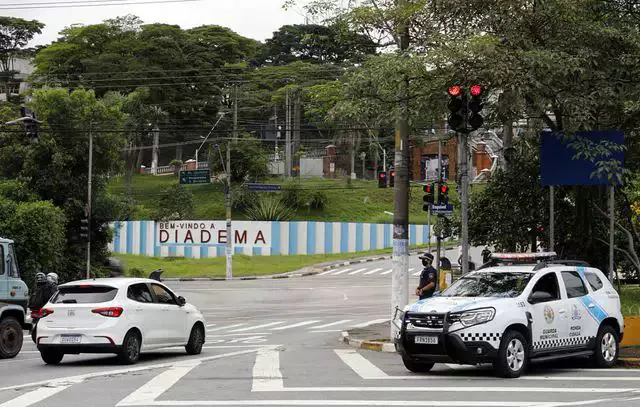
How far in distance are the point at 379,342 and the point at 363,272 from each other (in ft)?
128

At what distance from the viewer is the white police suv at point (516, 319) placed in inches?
555

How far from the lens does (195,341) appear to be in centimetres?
1995

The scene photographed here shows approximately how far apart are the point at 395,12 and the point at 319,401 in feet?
35.2

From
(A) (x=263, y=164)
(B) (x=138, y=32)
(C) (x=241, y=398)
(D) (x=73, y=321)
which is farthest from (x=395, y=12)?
(B) (x=138, y=32)

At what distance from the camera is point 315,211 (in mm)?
85562

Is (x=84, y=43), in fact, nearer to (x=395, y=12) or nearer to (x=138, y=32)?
(x=138, y=32)

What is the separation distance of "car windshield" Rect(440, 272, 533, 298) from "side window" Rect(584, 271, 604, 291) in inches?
60.8

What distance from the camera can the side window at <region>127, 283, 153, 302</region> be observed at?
17.8 metres

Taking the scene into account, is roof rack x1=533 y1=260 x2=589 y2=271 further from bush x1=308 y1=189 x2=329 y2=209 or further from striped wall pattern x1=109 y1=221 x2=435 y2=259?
bush x1=308 y1=189 x2=329 y2=209

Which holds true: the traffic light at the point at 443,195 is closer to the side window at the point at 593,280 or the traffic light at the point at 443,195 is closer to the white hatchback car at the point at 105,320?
the white hatchback car at the point at 105,320

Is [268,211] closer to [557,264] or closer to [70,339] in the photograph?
[70,339]

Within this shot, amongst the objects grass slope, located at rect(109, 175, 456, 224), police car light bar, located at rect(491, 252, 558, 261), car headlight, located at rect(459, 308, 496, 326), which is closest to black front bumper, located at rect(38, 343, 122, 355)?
car headlight, located at rect(459, 308, 496, 326)

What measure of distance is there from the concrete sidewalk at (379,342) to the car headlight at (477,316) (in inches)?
150

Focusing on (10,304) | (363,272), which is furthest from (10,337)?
(363,272)
